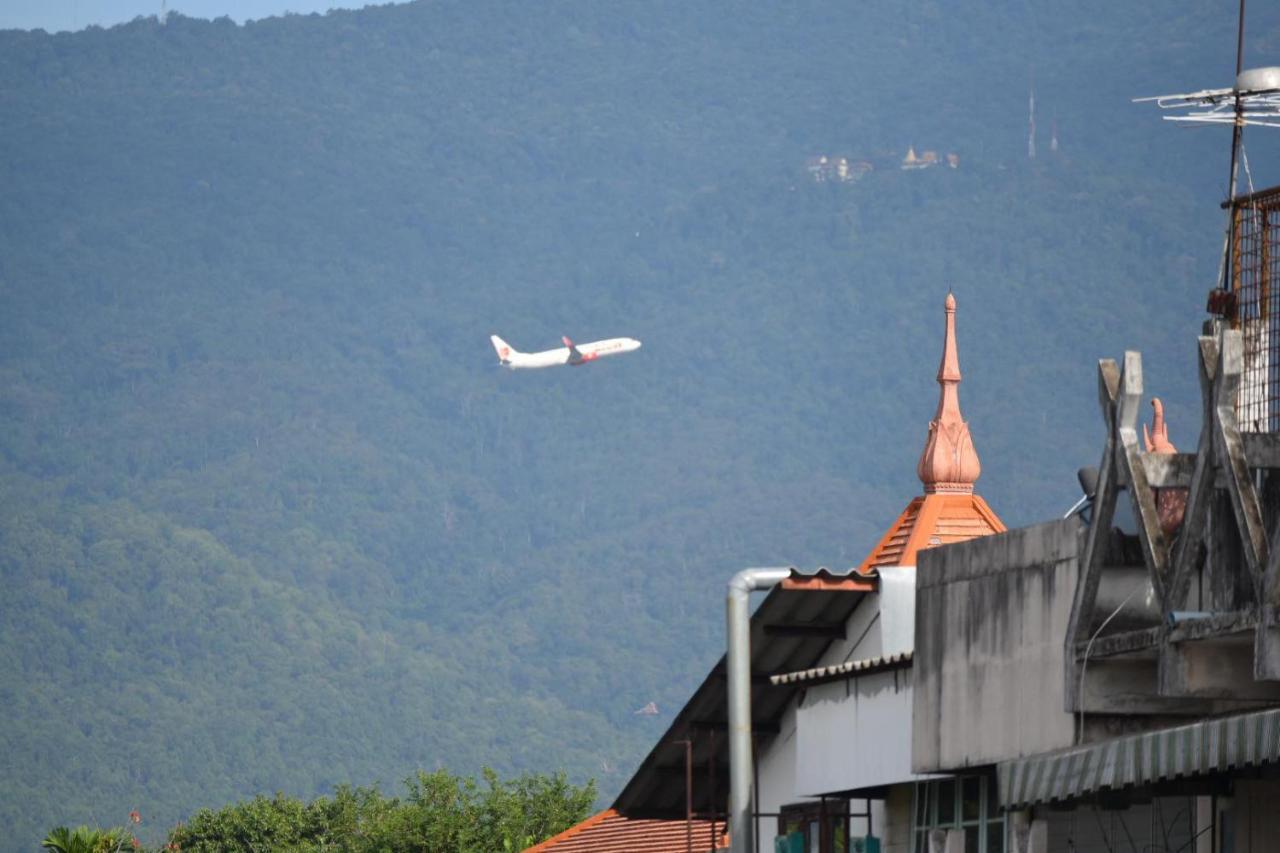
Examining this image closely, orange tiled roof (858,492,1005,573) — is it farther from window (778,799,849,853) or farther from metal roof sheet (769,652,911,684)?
metal roof sheet (769,652,911,684)

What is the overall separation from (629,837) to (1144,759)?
29530mm

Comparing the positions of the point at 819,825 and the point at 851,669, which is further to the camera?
the point at 819,825

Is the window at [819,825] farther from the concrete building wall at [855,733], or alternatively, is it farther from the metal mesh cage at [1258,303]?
the metal mesh cage at [1258,303]

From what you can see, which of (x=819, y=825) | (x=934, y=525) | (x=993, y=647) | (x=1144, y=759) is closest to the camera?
(x=1144, y=759)

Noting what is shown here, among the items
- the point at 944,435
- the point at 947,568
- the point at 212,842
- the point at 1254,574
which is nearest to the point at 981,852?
the point at 947,568

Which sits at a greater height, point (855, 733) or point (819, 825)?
point (855, 733)

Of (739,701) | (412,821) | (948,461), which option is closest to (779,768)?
(739,701)

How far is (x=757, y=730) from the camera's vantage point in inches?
1574

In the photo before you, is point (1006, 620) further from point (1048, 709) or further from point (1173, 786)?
point (1173, 786)

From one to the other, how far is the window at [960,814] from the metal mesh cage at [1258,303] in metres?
5.75

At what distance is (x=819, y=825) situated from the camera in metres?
36.5

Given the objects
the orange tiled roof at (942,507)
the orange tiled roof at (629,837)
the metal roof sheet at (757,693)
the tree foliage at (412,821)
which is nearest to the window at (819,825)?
the metal roof sheet at (757,693)

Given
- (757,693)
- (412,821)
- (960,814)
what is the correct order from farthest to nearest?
1. (412,821)
2. (757,693)
3. (960,814)

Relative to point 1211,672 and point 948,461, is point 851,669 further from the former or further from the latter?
point 948,461
